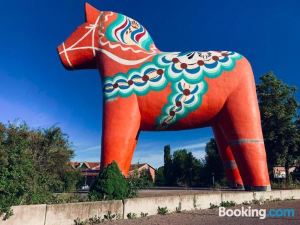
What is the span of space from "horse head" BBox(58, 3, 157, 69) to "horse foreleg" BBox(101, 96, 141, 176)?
2.71 meters

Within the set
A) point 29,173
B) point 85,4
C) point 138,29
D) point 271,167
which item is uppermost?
point 85,4

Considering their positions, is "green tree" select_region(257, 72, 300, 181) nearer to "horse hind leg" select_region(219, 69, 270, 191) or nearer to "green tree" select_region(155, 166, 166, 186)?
"horse hind leg" select_region(219, 69, 270, 191)

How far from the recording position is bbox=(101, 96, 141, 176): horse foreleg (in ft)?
46.4

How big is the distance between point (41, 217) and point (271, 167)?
88.7 ft

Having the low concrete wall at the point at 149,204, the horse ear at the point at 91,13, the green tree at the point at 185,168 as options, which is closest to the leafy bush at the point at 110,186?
the low concrete wall at the point at 149,204

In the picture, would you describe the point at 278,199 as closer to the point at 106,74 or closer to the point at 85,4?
the point at 106,74

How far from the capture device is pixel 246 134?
14.8 m

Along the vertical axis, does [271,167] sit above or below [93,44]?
below

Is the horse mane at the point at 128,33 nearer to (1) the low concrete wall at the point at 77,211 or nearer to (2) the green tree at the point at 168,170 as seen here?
(1) the low concrete wall at the point at 77,211

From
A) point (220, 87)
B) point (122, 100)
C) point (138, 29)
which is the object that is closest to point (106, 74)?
point (122, 100)

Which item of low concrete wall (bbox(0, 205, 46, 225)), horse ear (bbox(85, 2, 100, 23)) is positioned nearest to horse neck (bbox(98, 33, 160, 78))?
horse ear (bbox(85, 2, 100, 23))

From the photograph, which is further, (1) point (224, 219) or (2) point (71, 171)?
(2) point (71, 171)

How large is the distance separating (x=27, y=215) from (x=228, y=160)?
1163 cm

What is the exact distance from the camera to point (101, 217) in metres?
8.88
